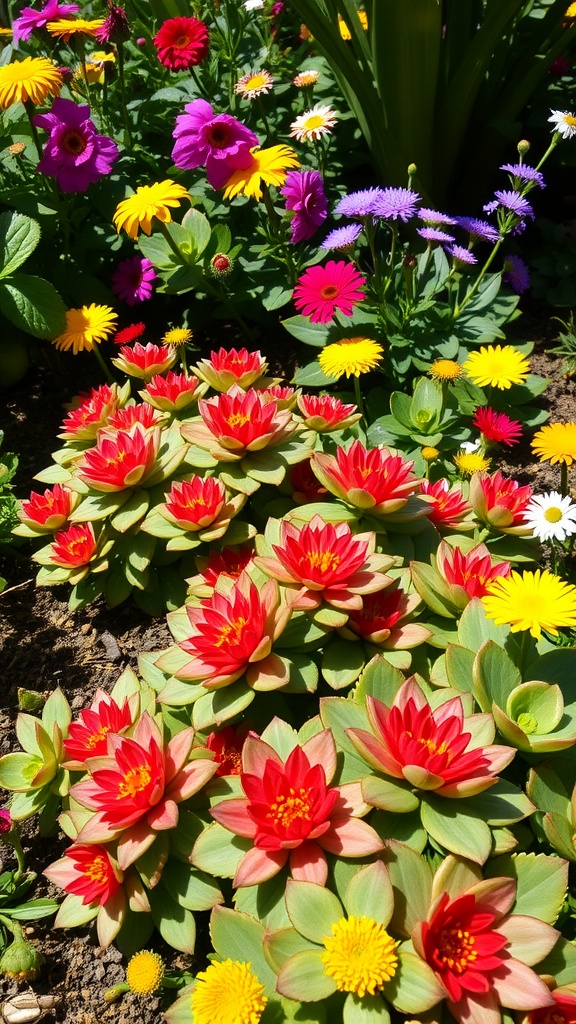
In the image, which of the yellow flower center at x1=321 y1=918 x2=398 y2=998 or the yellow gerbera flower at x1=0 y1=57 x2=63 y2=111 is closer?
the yellow flower center at x1=321 y1=918 x2=398 y2=998

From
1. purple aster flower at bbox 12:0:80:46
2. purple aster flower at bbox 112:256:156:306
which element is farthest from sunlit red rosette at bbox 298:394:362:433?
purple aster flower at bbox 12:0:80:46

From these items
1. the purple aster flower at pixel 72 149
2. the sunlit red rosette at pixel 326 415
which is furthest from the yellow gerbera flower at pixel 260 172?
the sunlit red rosette at pixel 326 415

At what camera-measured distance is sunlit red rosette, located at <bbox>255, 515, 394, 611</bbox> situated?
3.77 feet

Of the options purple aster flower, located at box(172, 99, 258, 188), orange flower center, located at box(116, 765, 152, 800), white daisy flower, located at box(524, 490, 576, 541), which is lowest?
orange flower center, located at box(116, 765, 152, 800)

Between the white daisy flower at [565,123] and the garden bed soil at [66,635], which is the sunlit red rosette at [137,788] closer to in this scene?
the garden bed soil at [66,635]

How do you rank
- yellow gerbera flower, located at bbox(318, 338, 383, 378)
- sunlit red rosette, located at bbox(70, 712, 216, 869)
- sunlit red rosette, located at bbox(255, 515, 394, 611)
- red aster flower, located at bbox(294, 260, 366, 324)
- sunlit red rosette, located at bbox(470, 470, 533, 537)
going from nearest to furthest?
sunlit red rosette, located at bbox(70, 712, 216, 869)
sunlit red rosette, located at bbox(255, 515, 394, 611)
sunlit red rosette, located at bbox(470, 470, 533, 537)
yellow gerbera flower, located at bbox(318, 338, 383, 378)
red aster flower, located at bbox(294, 260, 366, 324)

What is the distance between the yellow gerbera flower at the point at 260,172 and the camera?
6.44 feet

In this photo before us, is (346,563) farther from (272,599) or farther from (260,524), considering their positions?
(260,524)

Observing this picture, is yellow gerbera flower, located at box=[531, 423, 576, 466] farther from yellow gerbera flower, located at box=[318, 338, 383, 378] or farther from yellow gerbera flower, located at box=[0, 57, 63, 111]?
yellow gerbera flower, located at box=[0, 57, 63, 111]

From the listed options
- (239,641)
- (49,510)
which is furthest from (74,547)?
(239,641)

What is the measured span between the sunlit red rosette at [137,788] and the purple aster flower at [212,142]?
154 cm

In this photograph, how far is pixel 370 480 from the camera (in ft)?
4.20

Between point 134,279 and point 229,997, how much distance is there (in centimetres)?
198

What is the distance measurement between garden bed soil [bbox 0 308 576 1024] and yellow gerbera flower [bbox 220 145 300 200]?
522 millimetres
